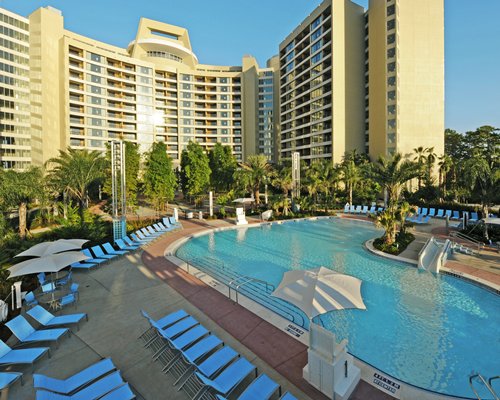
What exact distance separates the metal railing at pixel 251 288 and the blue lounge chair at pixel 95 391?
4.37 meters

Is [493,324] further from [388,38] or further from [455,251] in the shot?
[388,38]

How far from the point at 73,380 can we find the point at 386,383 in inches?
250

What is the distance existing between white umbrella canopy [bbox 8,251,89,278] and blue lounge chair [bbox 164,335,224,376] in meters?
5.38

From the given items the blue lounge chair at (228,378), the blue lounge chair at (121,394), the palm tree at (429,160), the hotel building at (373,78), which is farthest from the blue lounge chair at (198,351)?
the hotel building at (373,78)

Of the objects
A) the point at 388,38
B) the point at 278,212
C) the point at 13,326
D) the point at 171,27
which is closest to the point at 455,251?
the point at 278,212

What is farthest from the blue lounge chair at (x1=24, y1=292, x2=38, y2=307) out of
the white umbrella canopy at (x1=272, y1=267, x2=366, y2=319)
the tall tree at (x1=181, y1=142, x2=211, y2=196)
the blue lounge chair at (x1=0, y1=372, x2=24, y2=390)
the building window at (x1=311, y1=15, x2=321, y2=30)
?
the building window at (x1=311, y1=15, x2=321, y2=30)

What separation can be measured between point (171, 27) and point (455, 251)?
78.7 meters

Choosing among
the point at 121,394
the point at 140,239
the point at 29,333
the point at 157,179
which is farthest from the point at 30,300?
the point at 157,179

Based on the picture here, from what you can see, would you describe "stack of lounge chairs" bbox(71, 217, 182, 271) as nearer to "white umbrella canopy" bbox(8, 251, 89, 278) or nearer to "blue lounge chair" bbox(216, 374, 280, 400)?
"white umbrella canopy" bbox(8, 251, 89, 278)

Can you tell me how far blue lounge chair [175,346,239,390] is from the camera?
5699 millimetres

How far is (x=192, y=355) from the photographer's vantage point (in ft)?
20.4

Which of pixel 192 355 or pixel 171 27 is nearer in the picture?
pixel 192 355

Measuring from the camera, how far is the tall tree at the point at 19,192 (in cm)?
1617

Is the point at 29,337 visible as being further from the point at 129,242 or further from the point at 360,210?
the point at 360,210
